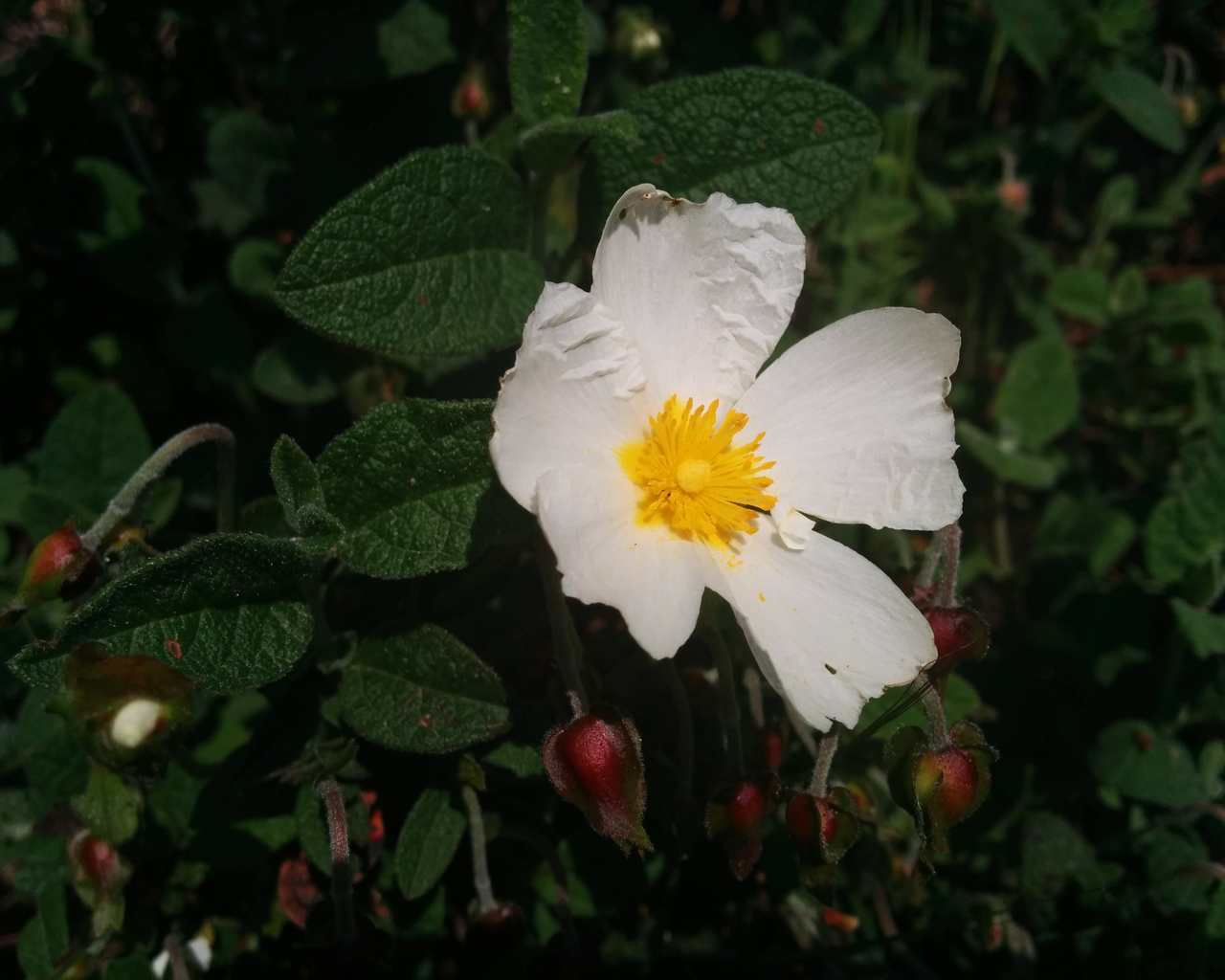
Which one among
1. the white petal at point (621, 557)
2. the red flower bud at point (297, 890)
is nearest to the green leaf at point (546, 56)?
the white petal at point (621, 557)

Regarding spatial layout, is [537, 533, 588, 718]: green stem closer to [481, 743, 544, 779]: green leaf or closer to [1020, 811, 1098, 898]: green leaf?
[481, 743, 544, 779]: green leaf

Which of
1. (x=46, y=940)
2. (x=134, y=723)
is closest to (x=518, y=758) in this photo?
(x=134, y=723)

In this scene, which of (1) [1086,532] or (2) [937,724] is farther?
(1) [1086,532]

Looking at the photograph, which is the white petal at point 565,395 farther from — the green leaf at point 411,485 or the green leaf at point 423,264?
the green leaf at point 423,264

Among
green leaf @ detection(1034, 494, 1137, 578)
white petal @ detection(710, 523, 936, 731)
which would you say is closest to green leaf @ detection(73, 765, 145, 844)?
white petal @ detection(710, 523, 936, 731)

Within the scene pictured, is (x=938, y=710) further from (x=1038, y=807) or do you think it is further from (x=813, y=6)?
(x=813, y=6)

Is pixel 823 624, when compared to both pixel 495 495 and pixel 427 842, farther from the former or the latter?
pixel 427 842
